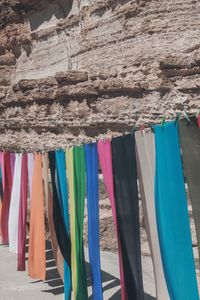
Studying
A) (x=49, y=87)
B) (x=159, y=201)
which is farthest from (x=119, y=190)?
(x=49, y=87)

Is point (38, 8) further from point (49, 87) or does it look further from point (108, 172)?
point (108, 172)

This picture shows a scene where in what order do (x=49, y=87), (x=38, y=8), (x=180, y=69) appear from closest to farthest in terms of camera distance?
(x=180, y=69)
(x=49, y=87)
(x=38, y=8)

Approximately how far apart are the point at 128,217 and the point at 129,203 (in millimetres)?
116

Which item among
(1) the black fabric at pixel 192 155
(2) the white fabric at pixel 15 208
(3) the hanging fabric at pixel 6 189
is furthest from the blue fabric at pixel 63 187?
(1) the black fabric at pixel 192 155

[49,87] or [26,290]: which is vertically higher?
[49,87]

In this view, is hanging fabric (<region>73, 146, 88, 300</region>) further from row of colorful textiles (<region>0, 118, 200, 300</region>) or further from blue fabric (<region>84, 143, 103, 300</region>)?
blue fabric (<region>84, 143, 103, 300</region>)

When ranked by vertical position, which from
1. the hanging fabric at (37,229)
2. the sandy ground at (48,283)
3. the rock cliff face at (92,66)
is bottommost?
the sandy ground at (48,283)

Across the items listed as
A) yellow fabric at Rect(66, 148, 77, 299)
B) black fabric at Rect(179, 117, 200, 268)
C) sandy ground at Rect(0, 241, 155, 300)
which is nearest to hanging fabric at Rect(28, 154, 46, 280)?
sandy ground at Rect(0, 241, 155, 300)

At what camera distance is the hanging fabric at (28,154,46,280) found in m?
4.95

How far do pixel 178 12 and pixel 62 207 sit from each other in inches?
284

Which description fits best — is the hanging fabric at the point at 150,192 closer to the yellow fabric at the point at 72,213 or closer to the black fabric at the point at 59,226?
the yellow fabric at the point at 72,213

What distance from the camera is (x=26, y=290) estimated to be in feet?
16.5

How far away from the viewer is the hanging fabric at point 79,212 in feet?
13.9

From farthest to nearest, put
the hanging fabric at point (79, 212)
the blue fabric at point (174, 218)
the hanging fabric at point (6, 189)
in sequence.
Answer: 1. the hanging fabric at point (6, 189)
2. the hanging fabric at point (79, 212)
3. the blue fabric at point (174, 218)
